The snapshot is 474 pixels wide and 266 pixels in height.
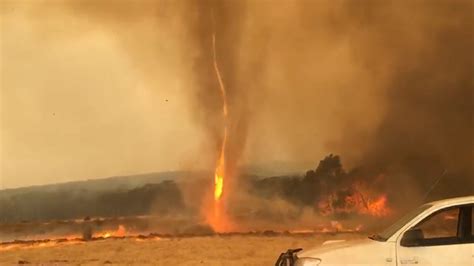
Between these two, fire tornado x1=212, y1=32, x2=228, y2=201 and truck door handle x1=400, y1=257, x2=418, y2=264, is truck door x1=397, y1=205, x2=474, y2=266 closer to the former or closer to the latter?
truck door handle x1=400, y1=257, x2=418, y2=264

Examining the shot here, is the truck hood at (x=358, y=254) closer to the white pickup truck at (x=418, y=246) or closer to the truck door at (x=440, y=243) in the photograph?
the white pickup truck at (x=418, y=246)

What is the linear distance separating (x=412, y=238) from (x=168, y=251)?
7.01 m

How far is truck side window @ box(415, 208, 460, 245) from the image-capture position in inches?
260

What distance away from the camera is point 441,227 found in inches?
287

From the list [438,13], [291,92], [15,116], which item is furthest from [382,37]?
[15,116]

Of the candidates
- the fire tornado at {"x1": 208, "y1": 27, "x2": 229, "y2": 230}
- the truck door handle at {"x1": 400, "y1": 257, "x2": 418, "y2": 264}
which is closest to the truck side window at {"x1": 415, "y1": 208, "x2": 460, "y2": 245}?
the truck door handle at {"x1": 400, "y1": 257, "x2": 418, "y2": 264}

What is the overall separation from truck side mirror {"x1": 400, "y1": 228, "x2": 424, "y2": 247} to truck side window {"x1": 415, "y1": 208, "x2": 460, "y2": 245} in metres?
0.05

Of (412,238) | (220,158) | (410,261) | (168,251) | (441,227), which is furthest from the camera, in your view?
(220,158)

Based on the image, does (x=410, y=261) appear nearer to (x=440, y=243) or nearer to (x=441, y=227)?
(x=440, y=243)

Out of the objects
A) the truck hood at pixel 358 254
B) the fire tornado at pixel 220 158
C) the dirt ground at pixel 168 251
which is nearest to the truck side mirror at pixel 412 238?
the truck hood at pixel 358 254

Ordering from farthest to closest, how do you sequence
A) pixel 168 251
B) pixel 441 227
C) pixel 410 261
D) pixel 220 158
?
pixel 220 158, pixel 168 251, pixel 441 227, pixel 410 261

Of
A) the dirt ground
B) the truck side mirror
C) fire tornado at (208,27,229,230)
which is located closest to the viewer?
the truck side mirror

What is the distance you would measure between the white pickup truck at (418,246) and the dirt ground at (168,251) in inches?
177

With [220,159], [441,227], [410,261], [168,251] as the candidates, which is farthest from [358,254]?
[220,159]
